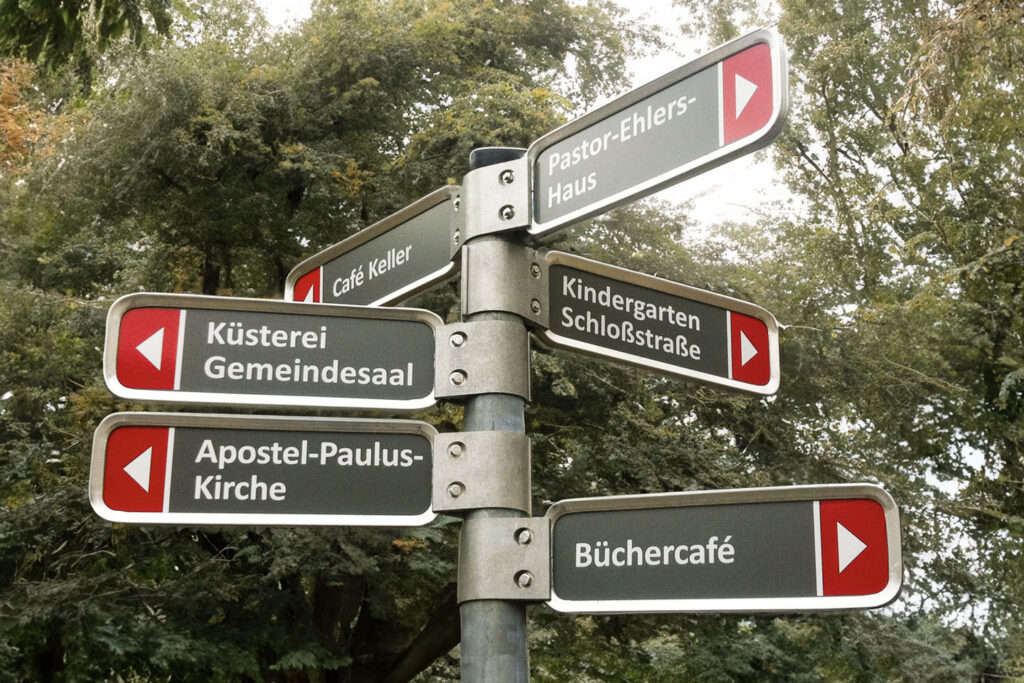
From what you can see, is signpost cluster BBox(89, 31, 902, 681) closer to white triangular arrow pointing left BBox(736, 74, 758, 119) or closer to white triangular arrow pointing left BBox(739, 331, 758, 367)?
white triangular arrow pointing left BBox(736, 74, 758, 119)

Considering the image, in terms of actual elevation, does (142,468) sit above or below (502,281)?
below

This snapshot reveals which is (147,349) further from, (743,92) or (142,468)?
(743,92)

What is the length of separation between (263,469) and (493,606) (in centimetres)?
65

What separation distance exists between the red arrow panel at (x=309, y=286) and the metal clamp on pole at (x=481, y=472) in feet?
3.44

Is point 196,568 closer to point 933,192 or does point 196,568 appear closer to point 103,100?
point 103,100

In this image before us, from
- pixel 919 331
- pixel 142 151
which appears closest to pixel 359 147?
pixel 142 151

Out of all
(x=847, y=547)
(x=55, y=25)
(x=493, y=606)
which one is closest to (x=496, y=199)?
(x=493, y=606)

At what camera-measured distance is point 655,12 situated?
51.4 feet

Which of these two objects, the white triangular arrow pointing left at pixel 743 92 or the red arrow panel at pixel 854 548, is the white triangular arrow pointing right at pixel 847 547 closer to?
the red arrow panel at pixel 854 548

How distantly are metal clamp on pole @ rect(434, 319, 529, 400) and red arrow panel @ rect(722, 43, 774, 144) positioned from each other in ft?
2.20

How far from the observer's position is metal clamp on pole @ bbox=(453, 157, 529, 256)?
2721 mm

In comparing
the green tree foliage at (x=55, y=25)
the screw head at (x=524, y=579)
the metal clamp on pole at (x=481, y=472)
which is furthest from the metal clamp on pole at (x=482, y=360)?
the green tree foliage at (x=55, y=25)

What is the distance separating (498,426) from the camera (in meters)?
2.56

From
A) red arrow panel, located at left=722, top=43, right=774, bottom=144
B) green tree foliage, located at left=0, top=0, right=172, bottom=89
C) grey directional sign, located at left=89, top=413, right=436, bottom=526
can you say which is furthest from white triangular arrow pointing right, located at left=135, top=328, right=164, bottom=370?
green tree foliage, located at left=0, top=0, right=172, bottom=89
